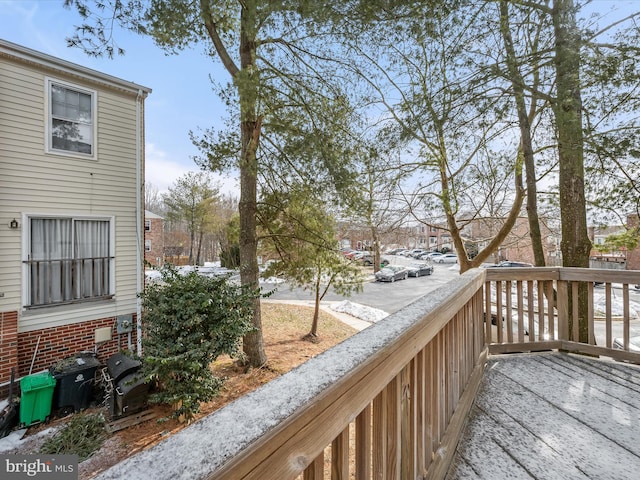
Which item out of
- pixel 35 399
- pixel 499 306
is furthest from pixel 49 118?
pixel 499 306

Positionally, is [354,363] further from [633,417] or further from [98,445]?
[98,445]

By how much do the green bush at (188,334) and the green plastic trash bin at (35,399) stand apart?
1.69 metres

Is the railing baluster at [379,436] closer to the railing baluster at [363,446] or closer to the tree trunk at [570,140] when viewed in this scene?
the railing baluster at [363,446]

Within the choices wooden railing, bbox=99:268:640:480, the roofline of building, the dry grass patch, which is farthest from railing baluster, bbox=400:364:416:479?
the roofline of building

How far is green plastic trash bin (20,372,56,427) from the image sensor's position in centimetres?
479

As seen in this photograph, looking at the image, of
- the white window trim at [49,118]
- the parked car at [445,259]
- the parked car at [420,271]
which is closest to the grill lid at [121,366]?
the white window trim at [49,118]

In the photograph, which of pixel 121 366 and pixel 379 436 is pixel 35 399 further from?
pixel 379 436

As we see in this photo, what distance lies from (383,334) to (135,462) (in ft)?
2.51

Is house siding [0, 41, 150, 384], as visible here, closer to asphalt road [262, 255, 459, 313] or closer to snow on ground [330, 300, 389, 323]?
asphalt road [262, 255, 459, 313]

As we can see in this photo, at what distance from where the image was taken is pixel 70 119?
6.09m

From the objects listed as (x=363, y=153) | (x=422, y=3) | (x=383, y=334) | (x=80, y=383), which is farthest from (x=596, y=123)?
(x=80, y=383)

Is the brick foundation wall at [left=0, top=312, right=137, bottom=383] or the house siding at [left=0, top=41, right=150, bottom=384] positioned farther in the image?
the house siding at [left=0, top=41, right=150, bottom=384]

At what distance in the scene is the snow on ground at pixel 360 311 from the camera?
12.3m

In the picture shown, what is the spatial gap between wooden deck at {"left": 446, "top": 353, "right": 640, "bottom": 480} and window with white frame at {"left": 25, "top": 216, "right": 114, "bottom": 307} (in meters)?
7.21
